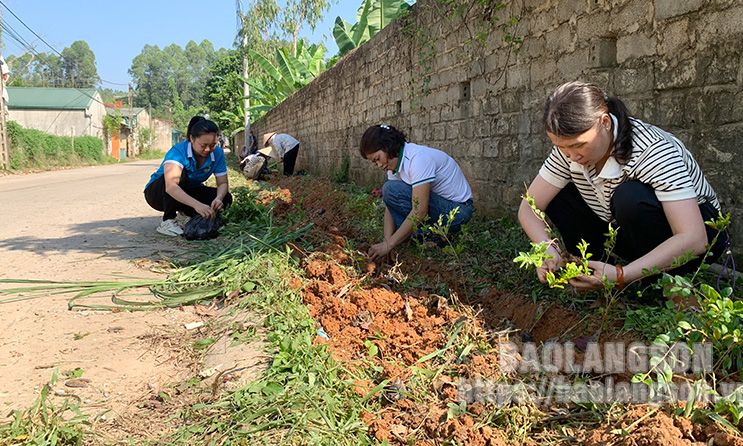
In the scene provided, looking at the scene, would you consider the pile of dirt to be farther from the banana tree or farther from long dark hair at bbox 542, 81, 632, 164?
the banana tree

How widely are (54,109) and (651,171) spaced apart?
45270mm

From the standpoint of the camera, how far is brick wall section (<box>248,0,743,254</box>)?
97.0 inches

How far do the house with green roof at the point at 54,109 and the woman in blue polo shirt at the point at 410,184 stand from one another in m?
40.7

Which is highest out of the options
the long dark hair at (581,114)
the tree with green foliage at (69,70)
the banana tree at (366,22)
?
the tree with green foliage at (69,70)

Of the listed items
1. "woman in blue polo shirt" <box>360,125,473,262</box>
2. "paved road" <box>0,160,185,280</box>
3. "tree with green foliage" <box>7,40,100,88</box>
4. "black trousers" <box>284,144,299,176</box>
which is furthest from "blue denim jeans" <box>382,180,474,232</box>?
"tree with green foliage" <box>7,40,100,88</box>

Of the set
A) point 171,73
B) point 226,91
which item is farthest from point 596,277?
point 171,73

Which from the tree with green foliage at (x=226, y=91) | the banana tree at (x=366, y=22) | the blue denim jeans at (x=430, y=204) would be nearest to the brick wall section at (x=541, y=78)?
the blue denim jeans at (x=430, y=204)

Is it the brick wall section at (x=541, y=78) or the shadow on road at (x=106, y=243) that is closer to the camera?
the brick wall section at (x=541, y=78)

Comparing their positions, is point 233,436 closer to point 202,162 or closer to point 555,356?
point 555,356

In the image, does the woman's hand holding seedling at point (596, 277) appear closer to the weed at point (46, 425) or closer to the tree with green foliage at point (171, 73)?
the weed at point (46, 425)

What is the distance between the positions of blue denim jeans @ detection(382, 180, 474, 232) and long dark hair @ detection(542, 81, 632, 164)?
1585 millimetres

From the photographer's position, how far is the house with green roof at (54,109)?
124 ft

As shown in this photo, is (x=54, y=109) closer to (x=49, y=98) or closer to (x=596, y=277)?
(x=49, y=98)

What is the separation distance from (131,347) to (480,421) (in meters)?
1.74
